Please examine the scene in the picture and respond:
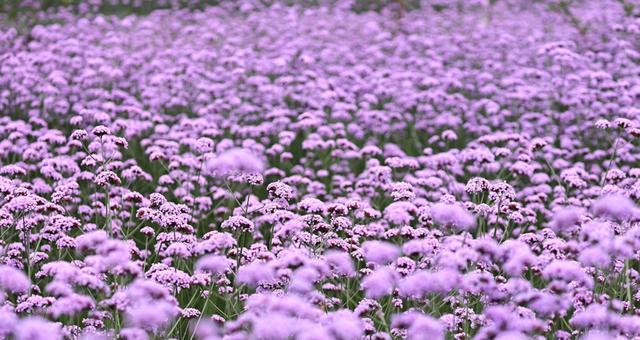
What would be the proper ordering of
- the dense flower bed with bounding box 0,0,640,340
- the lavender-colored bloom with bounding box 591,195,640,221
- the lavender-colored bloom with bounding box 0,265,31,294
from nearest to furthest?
1. the lavender-colored bloom with bounding box 0,265,31,294
2. the lavender-colored bloom with bounding box 591,195,640,221
3. the dense flower bed with bounding box 0,0,640,340

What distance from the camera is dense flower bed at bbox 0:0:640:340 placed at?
4.27m

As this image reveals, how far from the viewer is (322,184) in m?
9.14

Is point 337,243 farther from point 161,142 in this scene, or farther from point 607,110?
point 607,110

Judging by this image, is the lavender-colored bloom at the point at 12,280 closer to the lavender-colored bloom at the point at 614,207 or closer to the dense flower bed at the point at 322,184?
the dense flower bed at the point at 322,184

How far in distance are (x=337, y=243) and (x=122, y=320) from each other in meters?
1.76

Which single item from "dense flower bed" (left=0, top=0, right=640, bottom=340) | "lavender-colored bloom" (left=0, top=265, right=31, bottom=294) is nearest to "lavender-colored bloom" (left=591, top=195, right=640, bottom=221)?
"dense flower bed" (left=0, top=0, right=640, bottom=340)

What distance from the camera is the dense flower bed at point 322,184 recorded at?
427 centimetres

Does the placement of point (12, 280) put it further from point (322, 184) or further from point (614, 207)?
point (322, 184)

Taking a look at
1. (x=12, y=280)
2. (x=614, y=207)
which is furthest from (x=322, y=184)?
(x=12, y=280)

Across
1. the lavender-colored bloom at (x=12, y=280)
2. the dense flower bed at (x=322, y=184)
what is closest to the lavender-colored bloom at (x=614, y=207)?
the dense flower bed at (x=322, y=184)

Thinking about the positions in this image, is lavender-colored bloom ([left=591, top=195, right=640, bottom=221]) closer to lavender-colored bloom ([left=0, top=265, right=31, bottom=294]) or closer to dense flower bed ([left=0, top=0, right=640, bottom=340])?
dense flower bed ([left=0, top=0, right=640, bottom=340])

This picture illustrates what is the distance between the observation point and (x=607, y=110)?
1111cm

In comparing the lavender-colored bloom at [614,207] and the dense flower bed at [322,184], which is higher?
the lavender-colored bloom at [614,207]

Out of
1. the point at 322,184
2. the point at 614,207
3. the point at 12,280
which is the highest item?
the point at 614,207
